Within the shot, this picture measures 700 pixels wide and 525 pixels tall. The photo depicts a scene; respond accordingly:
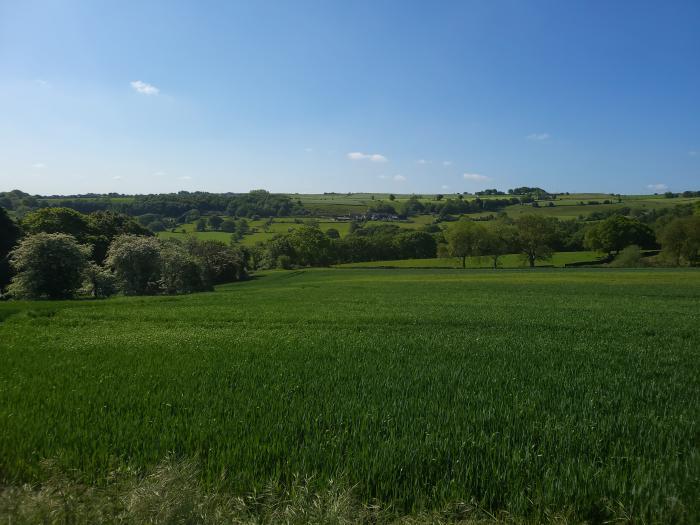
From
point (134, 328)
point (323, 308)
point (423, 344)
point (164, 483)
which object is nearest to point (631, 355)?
point (423, 344)

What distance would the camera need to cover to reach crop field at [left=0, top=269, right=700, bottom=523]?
502 cm

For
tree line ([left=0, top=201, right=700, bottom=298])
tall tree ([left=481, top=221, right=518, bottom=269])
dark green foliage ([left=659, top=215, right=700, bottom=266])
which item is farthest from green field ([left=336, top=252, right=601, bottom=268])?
dark green foliage ([left=659, top=215, right=700, bottom=266])

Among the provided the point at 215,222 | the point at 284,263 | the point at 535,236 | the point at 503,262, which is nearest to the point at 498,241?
the point at 535,236

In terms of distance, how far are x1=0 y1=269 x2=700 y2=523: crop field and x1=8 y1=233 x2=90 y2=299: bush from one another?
25.8 meters

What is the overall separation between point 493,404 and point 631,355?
289 inches

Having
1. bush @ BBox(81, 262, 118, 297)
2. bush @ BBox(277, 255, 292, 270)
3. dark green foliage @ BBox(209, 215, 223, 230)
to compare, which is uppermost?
dark green foliage @ BBox(209, 215, 223, 230)

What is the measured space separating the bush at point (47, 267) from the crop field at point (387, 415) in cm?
2580

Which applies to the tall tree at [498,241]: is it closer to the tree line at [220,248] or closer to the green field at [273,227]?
the tree line at [220,248]

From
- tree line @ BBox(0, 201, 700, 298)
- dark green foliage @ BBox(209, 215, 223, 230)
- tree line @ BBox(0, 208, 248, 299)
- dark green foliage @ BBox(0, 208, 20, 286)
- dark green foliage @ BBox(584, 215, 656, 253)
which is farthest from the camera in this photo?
dark green foliage @ BBox(209, 215, 223, 230)

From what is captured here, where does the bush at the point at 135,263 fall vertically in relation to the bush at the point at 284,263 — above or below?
above

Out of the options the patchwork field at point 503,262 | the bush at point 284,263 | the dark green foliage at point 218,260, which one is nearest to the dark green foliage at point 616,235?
the patchwork field at point 503,262

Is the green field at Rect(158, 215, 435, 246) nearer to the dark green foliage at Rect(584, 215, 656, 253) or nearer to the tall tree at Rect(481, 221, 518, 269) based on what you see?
the tall tree at Rect(481, 221, 518, 269)

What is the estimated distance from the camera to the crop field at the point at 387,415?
16.5 feet

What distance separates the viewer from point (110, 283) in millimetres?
45156
